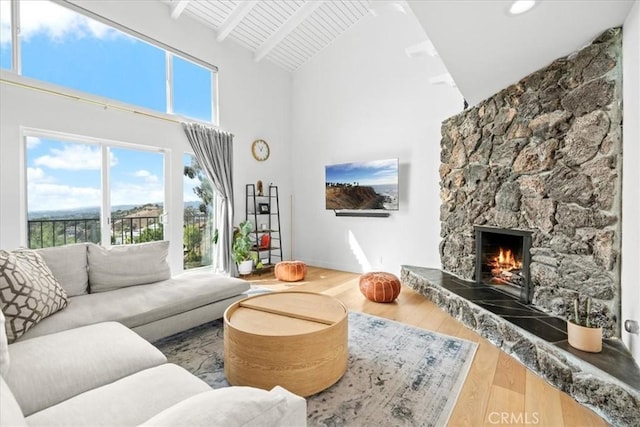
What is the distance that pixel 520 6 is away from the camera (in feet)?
5.65

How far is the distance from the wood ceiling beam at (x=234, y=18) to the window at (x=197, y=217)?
6.21 feet

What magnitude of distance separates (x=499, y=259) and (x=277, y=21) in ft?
14.5

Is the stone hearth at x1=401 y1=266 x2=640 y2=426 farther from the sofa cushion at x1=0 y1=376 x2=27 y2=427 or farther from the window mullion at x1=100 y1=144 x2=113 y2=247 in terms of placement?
the window mullion at x1=100 y1=144 x2=113 y2=247

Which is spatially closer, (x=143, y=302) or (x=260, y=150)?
(x=143, y=302)

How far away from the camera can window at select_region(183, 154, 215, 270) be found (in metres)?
4.27

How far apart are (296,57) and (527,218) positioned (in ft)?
14.8

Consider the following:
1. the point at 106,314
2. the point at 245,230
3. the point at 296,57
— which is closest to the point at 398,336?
the point at 106,314

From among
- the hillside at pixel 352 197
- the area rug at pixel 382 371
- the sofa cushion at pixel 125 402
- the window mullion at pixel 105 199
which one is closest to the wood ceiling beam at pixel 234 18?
the window mullion at pixel 105 199

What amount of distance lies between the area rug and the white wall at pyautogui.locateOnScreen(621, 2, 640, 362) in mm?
995

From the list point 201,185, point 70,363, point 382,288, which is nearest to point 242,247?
point 201,185

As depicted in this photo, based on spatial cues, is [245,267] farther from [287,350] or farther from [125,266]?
[287,350]

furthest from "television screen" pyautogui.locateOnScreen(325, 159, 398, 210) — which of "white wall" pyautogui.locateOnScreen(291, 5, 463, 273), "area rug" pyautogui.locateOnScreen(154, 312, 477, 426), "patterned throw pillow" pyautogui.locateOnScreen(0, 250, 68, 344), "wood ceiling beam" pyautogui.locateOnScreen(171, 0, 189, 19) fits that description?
"patterned throw pillow" pyautogui.locateOnScreen(0, 250, 68, 344)

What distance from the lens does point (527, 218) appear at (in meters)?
2.62

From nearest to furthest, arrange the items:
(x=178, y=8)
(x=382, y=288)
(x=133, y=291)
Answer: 1. (x=133, y=291)
2. (x=382, y=288)
3. (x=178, y=8)
